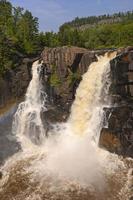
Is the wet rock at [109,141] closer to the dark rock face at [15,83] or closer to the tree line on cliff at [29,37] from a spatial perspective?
the dark rock face at [15,83]

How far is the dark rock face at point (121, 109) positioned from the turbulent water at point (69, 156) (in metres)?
1.06

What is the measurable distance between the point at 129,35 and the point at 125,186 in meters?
52.7

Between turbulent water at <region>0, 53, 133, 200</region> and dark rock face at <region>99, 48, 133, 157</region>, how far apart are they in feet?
3.49

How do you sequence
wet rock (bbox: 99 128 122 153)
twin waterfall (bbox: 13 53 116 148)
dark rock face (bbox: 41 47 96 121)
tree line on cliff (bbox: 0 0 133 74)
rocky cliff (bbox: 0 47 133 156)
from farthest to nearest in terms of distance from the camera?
tree line on cliff (bbox: 0 0 133 74) → dark rock face (bbox: 41 47 96 121) → twin waterfall (bbox: 13 53 116 148) → rocky cliff (bbox: 0 47 133 156) → wet rock (bbox: 99 128 122 153)

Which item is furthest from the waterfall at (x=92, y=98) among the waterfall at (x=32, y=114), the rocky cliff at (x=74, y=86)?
the waterfall at (x=32, y=114)

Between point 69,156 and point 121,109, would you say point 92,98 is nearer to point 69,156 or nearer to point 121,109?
point 121,109

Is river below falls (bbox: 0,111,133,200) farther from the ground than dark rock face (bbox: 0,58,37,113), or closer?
closer

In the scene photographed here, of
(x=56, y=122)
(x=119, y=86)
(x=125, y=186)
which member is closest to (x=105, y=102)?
(x=119, y=86)

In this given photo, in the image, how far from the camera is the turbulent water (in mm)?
34406

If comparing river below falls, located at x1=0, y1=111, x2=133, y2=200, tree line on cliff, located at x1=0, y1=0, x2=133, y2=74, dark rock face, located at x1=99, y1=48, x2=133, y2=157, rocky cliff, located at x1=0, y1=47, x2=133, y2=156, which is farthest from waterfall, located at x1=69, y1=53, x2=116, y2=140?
tree line on cliff, located at x1=0, y1=0, x2=133, y2=74

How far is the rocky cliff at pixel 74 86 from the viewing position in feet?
135

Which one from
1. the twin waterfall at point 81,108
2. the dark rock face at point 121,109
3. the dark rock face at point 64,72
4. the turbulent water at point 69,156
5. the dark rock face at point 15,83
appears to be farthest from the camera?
the dark rock face at point 15,83

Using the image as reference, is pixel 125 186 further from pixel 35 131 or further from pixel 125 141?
pixel 35 131

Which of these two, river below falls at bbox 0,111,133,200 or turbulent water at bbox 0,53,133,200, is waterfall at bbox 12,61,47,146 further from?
river below falls at bbox 0,111,133,200
